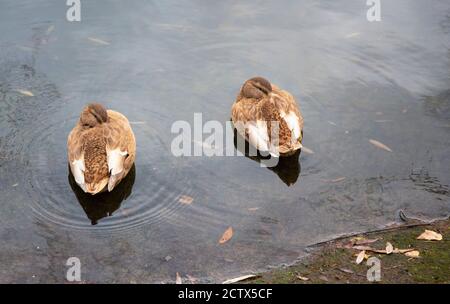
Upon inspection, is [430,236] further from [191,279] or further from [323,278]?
[191,279]

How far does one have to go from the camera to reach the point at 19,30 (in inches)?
428

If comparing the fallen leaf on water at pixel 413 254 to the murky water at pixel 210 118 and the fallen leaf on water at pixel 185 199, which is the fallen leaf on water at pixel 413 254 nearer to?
the murky water at pixel 210 118

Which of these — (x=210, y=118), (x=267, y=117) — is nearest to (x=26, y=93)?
(x=210, y=118)

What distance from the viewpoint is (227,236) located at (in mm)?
7082

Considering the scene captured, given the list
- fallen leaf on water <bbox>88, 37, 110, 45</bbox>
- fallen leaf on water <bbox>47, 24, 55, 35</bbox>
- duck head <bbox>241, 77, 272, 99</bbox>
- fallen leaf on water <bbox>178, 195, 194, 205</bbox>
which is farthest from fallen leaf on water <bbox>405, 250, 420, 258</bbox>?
fallen leaf on water <bbox>47, 24, 55, 35</bbox>

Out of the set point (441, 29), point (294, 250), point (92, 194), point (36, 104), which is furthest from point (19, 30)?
point (441, 29)

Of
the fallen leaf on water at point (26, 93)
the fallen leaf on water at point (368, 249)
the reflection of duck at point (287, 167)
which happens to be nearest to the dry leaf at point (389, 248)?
the fallen leaf on water at point (368, 249)

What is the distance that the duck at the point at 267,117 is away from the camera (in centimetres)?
836

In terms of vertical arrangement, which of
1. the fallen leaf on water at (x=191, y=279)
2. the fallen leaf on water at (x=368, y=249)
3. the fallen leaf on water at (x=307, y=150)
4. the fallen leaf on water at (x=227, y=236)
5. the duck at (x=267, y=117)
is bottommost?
the fallen leaf on water at (x=191, y=279)

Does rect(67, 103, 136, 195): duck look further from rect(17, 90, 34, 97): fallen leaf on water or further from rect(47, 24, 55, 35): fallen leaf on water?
rect(47, 24, 55, 35): fallen leaf on water

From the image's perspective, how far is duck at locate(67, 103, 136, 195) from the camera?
751 centimetres

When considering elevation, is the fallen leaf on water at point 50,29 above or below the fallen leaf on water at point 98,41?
above

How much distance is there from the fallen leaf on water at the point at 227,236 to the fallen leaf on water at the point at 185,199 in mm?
668
